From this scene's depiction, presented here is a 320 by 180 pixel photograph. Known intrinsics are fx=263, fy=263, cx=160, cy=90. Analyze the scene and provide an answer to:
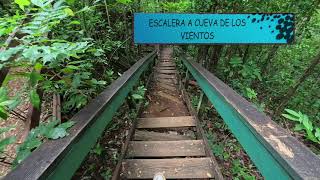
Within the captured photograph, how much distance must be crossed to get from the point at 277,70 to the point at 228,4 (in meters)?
4.23

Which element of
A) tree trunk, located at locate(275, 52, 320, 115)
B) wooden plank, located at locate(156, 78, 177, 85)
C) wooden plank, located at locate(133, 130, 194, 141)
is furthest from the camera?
wooden plank, located at locate(156, 78, 177, 85)

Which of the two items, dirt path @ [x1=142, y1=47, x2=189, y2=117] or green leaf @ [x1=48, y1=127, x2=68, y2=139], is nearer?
green leaf @ [x1=48, y1=127, x2=68, y2=139]

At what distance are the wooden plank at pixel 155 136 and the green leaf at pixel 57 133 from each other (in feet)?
7.97

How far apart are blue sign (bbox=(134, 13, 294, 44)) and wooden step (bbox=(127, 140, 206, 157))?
2064mm

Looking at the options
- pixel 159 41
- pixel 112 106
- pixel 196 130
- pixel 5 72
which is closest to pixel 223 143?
pixel 196 130

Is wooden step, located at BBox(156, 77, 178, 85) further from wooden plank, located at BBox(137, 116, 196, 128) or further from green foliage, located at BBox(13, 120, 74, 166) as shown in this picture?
green foliage, located at BBox(13, 120, 74, 166)

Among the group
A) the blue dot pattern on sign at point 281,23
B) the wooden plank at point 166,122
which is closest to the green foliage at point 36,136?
the wooden plank at point 166,122

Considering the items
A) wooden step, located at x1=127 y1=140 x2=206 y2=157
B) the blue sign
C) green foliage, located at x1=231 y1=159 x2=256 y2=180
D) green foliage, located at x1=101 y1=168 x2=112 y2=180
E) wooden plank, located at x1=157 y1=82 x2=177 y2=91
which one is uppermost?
the blue sign

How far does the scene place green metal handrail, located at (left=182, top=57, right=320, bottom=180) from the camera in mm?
1218

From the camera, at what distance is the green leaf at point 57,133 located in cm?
157

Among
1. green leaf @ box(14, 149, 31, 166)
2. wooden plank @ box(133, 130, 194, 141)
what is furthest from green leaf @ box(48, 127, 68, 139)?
wooden plank @ box(133, 130, 194, 141)

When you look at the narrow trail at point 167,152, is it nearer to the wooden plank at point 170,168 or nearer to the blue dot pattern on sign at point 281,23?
the wooden plank at point 170,168

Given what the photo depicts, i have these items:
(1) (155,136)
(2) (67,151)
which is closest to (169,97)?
(1) (155,136)

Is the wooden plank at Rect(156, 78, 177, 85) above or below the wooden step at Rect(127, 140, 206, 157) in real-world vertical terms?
below
